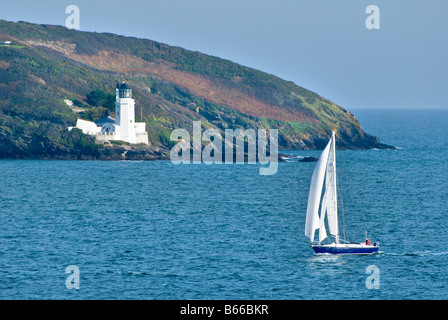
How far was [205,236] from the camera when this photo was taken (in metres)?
70.9

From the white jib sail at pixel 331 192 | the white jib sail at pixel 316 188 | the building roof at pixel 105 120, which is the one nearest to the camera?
the white jib sail at pixel 316 188

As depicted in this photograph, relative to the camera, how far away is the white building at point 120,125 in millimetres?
150250

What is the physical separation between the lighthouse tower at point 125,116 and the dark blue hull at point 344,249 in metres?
94.7

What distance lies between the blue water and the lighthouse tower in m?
23.3

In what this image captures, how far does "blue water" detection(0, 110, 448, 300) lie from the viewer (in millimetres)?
52875

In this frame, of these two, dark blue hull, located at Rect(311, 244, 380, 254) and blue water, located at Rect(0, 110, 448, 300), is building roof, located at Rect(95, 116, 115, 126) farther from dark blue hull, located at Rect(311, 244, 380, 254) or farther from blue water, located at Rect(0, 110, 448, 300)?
dark blue hull, located at Rect(311, 244, 380, 254)

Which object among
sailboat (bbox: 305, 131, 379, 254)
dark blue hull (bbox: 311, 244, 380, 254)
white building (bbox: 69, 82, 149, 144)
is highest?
white building (bbox: 69, 82, 149, 144)

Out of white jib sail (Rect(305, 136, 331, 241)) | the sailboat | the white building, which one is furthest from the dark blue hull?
the white building

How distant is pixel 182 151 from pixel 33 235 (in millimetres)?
89451

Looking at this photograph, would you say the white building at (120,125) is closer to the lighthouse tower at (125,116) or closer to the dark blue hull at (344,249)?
the lighthouse tower at (125,116)

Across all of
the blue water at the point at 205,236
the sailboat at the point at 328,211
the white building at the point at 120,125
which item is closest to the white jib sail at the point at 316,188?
the sailboat at the point at 328,211
